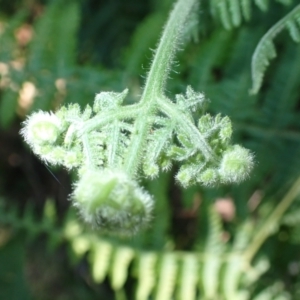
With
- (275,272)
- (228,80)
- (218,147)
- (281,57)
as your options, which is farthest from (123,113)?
(275,272)

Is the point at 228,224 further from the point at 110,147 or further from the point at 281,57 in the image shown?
the point at 110,147

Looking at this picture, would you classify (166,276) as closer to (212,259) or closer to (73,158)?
(212,259)

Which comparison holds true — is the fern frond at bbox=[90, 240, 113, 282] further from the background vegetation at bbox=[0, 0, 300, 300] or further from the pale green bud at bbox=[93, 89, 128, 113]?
the pale green bud at bbox=[93, 89, 128, 113]

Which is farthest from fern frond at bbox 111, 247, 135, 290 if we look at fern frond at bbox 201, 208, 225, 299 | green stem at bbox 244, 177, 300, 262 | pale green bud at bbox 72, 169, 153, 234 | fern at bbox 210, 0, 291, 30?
pale green bud at bbox 72, 169, 153, 234

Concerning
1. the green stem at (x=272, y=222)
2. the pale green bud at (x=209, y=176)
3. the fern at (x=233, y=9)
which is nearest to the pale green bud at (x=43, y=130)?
the pale green bud at (x=209, y=176)

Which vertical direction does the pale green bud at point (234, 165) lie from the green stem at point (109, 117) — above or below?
below

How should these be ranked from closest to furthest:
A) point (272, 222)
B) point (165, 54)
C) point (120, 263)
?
point (165, 54) → point (272, 222) → point (120, 263)

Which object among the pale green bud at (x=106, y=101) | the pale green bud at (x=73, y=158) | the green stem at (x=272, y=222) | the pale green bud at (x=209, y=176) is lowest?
the pale green bud at (x=209, y=176)

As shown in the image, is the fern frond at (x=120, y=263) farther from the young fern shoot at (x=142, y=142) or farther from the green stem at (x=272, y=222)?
the young fern shoot at (x=142, y=142)

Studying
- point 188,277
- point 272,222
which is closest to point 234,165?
point 272,222
